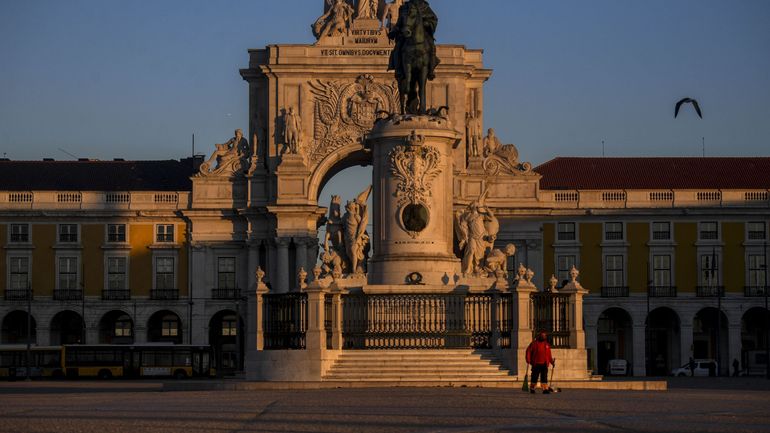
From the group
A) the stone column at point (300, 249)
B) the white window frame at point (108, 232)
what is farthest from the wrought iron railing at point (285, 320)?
the white window frame at point (108, 232)

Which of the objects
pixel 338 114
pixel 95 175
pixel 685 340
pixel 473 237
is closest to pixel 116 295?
pixel 95 175

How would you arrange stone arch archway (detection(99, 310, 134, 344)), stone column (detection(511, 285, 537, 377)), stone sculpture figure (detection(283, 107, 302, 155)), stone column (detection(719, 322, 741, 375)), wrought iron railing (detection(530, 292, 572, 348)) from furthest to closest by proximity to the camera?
stone arch archway (detection(99, 310, 134, 344)), stone column (detection(719, 322, 741, 375)), stone sculpture figure (detection(283, 107, 302, 155)), wrought iron railing (detection(530, 292, 572, 348)), stone column (detection(511, 285, 537, 377))

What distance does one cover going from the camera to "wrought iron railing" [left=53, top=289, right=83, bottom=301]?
110 m

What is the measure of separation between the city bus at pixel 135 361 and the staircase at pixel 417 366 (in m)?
48.2

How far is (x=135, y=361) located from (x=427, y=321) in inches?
1958

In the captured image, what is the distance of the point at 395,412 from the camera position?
29906mm

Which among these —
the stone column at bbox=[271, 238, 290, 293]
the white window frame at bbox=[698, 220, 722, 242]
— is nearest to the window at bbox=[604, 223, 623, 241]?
the white window frame at bbox=[698, 220, 722, 242]

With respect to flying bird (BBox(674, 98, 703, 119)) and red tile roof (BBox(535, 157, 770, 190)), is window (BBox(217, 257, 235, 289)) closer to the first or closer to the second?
red tile roof (BBox(535, 157, 770, 190))

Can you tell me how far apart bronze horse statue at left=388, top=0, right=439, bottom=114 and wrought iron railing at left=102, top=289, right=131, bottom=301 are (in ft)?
214

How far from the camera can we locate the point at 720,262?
110 m

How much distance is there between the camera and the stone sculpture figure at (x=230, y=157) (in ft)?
361

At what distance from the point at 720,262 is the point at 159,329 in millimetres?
32921

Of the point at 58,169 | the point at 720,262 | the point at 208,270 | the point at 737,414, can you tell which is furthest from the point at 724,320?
the point at 737,414

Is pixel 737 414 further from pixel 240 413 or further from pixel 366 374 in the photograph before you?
pixel 366 374
